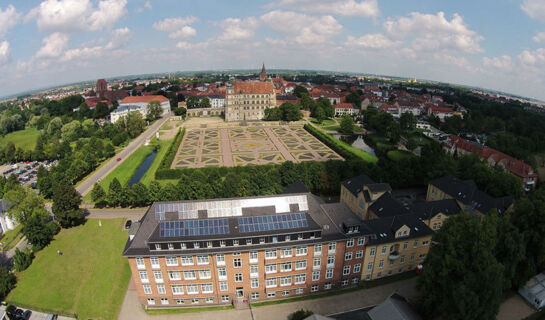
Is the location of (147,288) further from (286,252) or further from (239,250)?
(286,252)

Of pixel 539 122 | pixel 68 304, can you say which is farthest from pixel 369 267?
pixel 539 122

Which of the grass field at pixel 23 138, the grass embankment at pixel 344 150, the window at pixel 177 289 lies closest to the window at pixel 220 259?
the window at pixel 177 289

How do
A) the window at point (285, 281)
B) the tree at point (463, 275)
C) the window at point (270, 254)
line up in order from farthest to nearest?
1. the window at point (285, 281)
2. the window at point (270, 254)
3. the tree at point (463, 275)

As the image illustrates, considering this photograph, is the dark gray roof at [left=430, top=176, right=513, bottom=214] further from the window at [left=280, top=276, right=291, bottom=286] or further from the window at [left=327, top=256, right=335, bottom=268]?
the window at [left=280, top=276, right=291, bottom=286]

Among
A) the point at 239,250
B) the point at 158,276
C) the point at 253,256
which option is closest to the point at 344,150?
the point at 253,256

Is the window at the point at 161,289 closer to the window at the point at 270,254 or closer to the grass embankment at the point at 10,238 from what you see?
the window at the point at 270,254

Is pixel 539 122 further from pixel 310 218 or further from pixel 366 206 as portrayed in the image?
pixel 310 218
